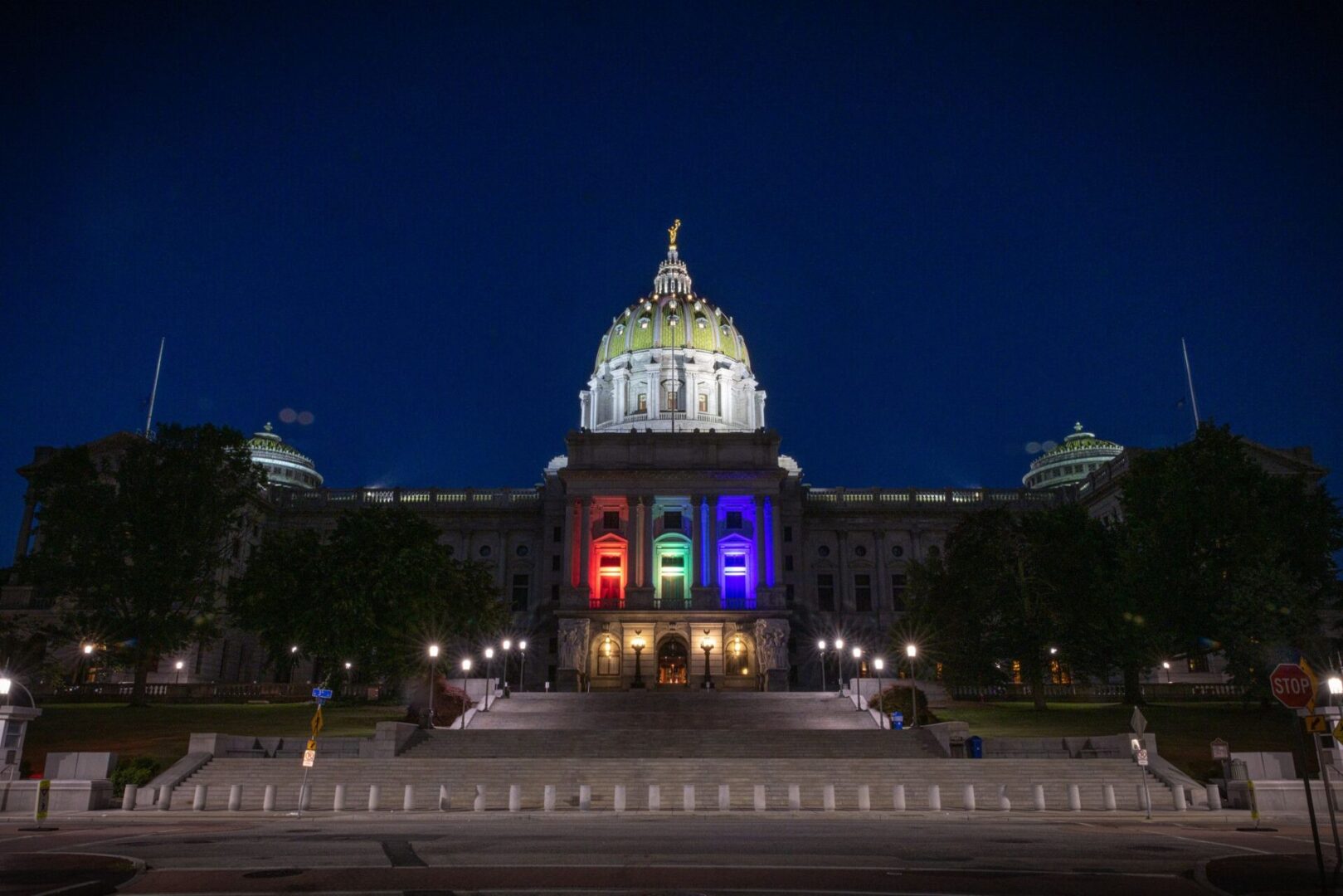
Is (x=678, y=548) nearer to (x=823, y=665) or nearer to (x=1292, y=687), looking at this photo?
(x=823, y=665)

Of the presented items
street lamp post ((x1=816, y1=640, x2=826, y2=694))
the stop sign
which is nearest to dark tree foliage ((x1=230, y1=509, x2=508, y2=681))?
street lamp post ((x1=816, y1=640, x2=826, y2=694))

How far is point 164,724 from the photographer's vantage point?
4266cm

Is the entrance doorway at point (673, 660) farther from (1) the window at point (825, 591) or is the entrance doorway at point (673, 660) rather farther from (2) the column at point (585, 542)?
(1) the window at point (825, 591)

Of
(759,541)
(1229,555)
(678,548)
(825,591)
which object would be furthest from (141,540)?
(825,591)

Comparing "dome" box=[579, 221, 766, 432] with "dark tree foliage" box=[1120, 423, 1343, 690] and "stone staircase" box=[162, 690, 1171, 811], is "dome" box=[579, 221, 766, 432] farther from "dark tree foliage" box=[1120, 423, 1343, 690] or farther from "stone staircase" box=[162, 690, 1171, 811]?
"stone staircase" box=[162, 690, 1171, 811]

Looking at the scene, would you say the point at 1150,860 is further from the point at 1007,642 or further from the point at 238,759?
the point at 1007,642

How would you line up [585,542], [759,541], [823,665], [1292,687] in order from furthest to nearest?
[585,542] < [759,541] < [823,665] < [1292,687]

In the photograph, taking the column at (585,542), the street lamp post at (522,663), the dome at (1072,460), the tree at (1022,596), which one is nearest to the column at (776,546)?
the column at (585,542)

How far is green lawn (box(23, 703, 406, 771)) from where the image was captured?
3731 cm

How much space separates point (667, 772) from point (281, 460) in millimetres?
102592

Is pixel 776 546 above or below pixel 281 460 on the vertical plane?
below

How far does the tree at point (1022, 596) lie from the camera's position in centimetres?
5016

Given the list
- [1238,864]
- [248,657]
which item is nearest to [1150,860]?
[1238,864]

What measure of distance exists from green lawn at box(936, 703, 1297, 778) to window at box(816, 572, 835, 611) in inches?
1436
